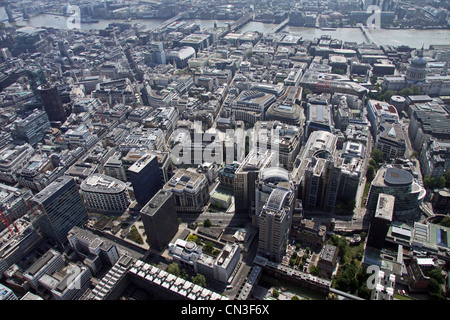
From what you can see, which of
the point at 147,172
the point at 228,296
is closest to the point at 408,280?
the point at 228,296

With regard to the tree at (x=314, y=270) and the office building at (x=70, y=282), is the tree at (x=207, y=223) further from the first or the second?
the office building at (x=70, y=282)

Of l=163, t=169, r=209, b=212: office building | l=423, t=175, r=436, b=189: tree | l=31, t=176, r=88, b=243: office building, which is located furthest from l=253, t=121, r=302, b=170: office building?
l=31, t=176, r=88, b=243: office building

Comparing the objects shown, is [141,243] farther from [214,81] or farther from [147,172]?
[214,81]

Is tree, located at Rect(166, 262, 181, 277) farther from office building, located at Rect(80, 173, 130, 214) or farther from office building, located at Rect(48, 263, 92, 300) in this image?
office building, located at Rect(80, 173, 130, 214)

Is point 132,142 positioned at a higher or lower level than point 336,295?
higher

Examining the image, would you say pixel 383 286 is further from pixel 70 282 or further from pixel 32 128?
pixel 32 128
